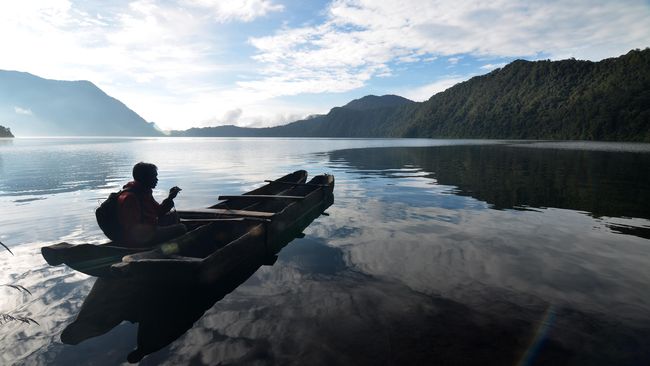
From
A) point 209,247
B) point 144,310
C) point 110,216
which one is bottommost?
point 144,310

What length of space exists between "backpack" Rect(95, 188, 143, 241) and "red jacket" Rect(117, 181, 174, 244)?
0.28 feet

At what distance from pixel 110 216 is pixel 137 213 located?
1.82ft

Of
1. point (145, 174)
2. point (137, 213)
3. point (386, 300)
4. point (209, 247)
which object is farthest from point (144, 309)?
point (386, 300)

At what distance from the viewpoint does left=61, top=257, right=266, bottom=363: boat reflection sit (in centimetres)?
667

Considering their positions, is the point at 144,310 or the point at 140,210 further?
the point at 140,210

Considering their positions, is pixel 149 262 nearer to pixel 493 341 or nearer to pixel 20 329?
pixel 20 329

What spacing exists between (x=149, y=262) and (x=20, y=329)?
3001 millimetres

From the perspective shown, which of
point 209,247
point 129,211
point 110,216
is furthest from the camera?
point 209,247

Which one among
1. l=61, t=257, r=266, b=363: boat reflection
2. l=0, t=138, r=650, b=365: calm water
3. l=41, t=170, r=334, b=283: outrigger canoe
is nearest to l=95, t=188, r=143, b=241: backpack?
l=41, t=170, r=334, b=283: outrigger canoe

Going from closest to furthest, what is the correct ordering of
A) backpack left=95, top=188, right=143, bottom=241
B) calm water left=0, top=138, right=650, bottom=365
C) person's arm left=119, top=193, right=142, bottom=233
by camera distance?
calm water left=0, top=138, right=650, bottom=365
backpack left=95, top=188, right=143, bottom=241
person's arm left=119, top=193, right=142, bottom=233

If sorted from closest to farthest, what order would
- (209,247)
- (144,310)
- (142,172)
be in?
1. (144,310)
2. (142,172)
3. (209,247)

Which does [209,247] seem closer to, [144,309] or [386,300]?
[144,309]

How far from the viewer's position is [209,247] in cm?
1095

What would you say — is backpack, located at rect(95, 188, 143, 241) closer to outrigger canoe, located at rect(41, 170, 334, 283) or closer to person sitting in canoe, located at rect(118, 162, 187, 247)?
person sitting in canoe, located at rect(118, 162, 187, 247)
